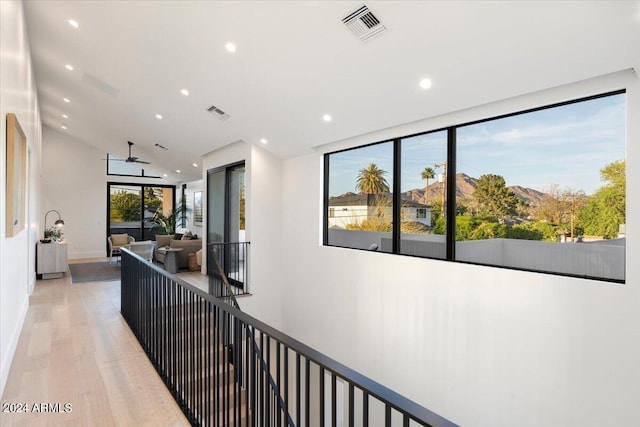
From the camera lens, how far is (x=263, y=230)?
7168mm

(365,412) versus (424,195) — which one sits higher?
(424,195)

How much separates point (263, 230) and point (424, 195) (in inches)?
137

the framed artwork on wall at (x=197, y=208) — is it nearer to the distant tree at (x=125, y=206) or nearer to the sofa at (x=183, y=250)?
the distant tree at (x=125, y=206)

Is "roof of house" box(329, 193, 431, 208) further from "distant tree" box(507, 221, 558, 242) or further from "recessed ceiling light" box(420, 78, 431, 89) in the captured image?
"recessed ceiling light" box(420, 78, 431, 89)

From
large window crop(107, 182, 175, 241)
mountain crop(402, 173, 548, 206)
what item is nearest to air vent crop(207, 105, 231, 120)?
mountain crop(402, 173, 548, 206)

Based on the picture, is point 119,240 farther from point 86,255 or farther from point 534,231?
point 534,231

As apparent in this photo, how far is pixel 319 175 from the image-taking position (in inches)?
254

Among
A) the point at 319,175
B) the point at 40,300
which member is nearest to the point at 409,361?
the point at 319,175

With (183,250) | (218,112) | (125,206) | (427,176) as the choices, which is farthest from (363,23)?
(125,206)

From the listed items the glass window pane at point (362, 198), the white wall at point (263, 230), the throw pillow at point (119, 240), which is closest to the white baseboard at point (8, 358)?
the white wall at point (263, 230)

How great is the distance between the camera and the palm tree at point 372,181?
5449 mm

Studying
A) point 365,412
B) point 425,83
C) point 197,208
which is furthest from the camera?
point 197,208

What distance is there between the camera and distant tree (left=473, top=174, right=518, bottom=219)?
397cm

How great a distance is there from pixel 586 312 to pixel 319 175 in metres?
4.28
